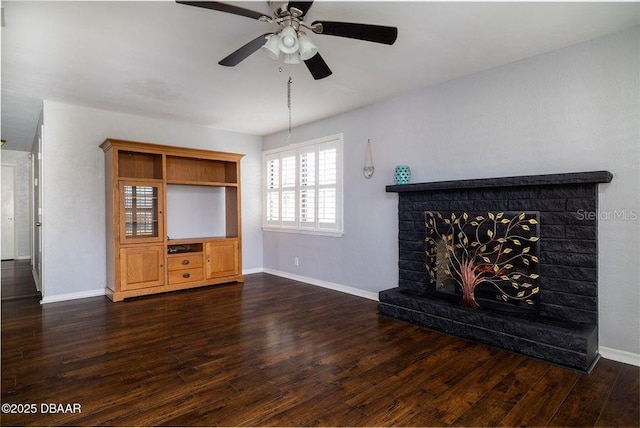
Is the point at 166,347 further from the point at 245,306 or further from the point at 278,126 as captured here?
the point at 278,126

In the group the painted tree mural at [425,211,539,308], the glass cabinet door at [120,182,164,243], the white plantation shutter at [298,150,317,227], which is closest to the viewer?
the painted tree mural at [425,211,539,308]

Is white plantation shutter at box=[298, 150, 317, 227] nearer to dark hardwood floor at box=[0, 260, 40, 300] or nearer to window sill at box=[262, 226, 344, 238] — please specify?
window sill at box=[262, 226, 344, 238]

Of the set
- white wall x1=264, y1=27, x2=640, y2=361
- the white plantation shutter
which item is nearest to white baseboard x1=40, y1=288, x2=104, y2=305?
the white plantation shutter

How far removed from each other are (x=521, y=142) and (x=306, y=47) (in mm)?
2230

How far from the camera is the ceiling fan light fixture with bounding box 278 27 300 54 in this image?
87.0 inches

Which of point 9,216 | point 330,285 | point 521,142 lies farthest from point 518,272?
point 9,216

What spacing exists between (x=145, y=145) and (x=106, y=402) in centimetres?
346

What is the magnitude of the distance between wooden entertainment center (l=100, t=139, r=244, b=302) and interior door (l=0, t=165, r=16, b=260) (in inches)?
208

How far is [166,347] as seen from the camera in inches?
117

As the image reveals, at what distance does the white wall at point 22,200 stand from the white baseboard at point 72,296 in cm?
498

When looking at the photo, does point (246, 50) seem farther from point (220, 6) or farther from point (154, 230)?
point (154, 230)

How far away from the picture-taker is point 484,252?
11.0ft

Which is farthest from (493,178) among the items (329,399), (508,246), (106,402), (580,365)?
→ (106,402)

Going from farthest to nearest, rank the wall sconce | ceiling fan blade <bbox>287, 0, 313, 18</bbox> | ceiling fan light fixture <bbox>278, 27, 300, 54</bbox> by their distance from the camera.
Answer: the wall sconce
ceiling fan light fixture <bbox>278, 27, 300, 54</bbox>
ceiling fan blade <bbox>287, 0, 313, 18</bbox>
